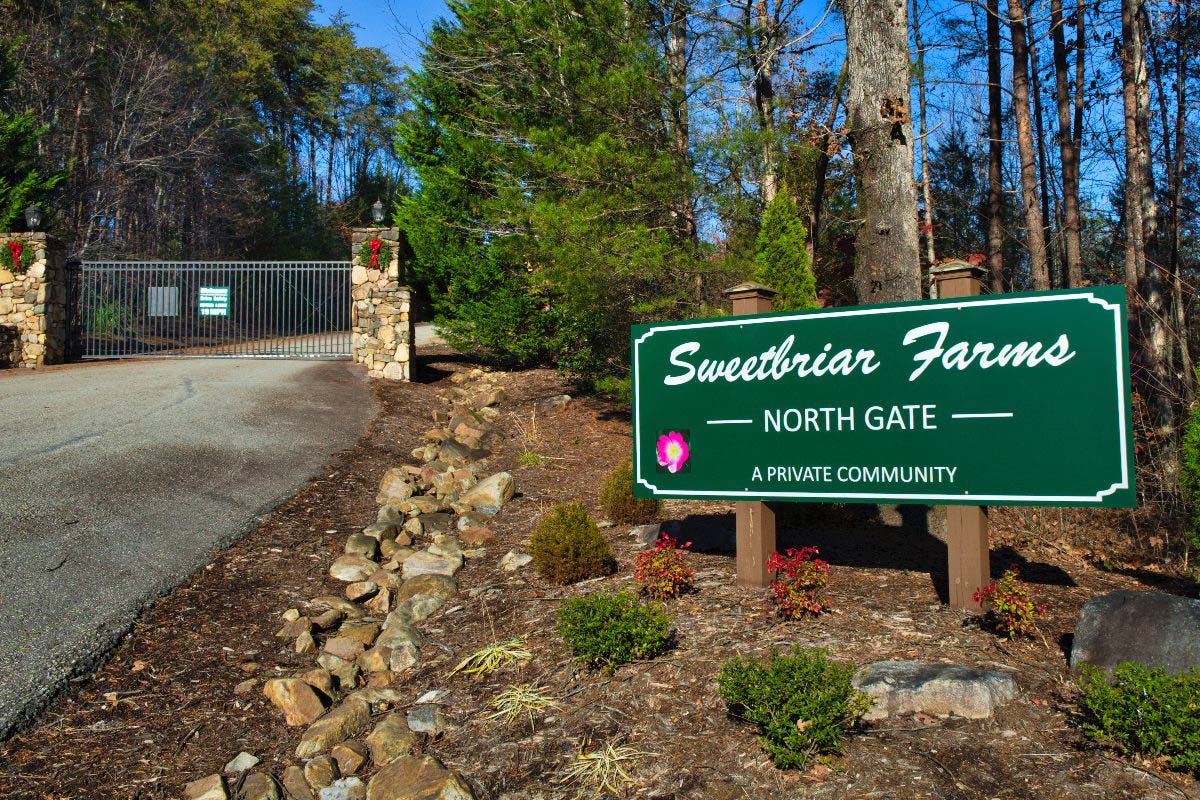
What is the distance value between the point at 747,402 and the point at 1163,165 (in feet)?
52.5

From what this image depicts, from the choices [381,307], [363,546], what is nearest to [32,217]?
[381,307]

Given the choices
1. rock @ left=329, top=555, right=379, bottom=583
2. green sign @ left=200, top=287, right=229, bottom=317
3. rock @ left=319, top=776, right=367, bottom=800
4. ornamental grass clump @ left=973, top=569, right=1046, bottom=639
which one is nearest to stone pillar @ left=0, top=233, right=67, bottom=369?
green sign @ left=200, top=287, right=229, bottom=317

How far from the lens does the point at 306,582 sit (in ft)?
18.7

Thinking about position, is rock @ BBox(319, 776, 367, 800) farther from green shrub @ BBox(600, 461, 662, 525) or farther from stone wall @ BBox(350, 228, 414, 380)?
stone wall @ BBox(350, 228, 414, 380)

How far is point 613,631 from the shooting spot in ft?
12.4

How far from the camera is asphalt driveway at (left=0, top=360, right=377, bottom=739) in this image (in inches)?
176

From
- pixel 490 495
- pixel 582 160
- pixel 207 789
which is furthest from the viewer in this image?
pixel 582 160

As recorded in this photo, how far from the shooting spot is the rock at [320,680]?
4.32m

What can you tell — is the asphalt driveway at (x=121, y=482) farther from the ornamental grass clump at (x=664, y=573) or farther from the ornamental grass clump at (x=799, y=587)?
the ornamental grass clump at (x=799, y=587)

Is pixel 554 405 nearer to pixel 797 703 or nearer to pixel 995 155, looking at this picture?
pixel 797 703

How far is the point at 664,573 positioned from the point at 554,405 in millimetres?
7243

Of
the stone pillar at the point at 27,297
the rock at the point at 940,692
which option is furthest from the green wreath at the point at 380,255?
the rock at the point at 940,692

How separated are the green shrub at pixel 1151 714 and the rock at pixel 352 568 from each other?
4613mm

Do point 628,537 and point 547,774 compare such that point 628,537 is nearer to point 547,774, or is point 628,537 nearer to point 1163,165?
point 547,774
